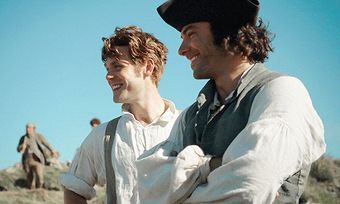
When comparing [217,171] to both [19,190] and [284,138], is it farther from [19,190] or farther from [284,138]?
[19,190]

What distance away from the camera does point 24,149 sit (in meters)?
18.2

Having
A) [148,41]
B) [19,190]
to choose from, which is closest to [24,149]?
[19,190]

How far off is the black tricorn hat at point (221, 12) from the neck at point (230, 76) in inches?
5.9

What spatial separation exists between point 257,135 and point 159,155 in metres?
0.46

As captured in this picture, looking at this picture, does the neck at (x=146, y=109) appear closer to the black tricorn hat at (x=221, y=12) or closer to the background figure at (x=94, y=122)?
the black tricorn hat at (x=221, y=12)

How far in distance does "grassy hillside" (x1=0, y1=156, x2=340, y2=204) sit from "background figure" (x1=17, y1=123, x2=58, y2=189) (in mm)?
406

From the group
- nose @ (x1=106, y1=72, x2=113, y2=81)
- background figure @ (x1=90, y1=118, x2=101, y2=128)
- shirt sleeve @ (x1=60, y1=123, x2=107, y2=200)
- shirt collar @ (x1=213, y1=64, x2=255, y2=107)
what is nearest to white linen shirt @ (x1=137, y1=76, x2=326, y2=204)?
shirt collar @ (x1=213, y1=64, x2=255, y2=107)

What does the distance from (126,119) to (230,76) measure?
197cm

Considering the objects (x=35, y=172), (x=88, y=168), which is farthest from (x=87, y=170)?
(x=35, y=172)

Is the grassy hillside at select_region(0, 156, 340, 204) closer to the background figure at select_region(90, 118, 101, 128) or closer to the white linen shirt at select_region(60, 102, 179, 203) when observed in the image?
→ the background figure at select_region(90, 118, 101, 128)

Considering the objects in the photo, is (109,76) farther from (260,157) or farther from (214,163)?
(260,157)

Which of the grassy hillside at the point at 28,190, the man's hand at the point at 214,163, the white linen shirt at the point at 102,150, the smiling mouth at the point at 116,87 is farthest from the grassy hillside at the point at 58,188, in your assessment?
the man's hand at the point at 214,163

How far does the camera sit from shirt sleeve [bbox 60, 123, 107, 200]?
4.05m

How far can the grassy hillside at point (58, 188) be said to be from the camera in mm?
15781
